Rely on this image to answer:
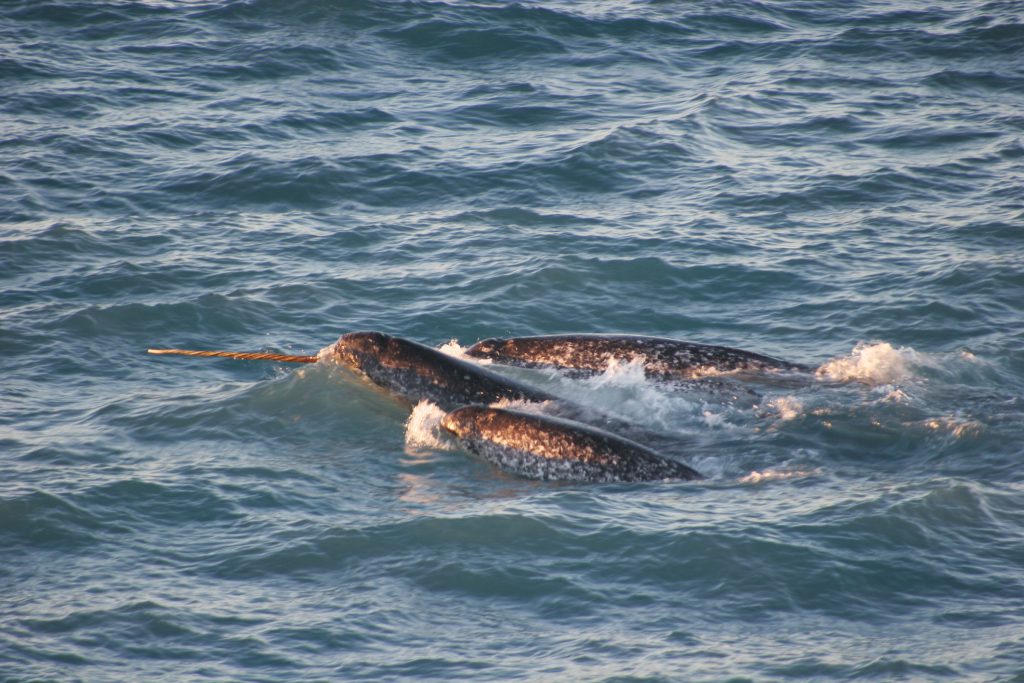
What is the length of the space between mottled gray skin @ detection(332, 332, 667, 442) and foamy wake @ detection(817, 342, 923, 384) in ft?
8.99

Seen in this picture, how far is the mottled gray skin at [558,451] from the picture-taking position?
1182 cm

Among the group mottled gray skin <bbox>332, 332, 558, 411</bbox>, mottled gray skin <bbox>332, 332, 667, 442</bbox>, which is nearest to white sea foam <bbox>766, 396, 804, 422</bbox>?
mottled gray skin <bbox>332, 332, 667, 442</bbox>

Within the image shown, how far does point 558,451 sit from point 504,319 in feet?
15.4

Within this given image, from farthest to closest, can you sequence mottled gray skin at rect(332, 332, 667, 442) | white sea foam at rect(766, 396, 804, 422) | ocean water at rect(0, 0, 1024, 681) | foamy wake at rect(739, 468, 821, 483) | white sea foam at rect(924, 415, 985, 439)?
1. mottled gray skin at rect(332, 332, 667, 442)
2. white sea foam at rect(766, 396, 804, 422)
3. white sea foam at rect(924, 415, 985, 439)
4. foamy wake at rect(739, 468, 821, 483)
5. ocean water at rect(0, 0, 1024, 681)

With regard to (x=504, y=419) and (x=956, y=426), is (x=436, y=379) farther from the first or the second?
(x=956, y=426)

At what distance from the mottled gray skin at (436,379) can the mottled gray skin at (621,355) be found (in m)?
1.09

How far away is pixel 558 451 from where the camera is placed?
39.3ft

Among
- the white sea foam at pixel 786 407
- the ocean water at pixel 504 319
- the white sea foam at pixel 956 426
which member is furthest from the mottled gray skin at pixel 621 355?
the white sea foam at pixel 956 426

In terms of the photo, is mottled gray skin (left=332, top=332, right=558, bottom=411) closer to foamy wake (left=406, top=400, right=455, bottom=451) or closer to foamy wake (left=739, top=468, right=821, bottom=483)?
foamy wake (left=406, top=400, right=455, bottom=451)

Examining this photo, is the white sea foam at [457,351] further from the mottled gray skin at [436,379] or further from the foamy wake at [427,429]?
the foamy wake at [427,429]

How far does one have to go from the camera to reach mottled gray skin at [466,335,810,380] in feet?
47.2

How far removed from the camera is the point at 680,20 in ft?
92.6

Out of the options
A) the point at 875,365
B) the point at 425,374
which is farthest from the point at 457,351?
the point at 875,365

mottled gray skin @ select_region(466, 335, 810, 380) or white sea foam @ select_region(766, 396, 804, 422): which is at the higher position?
mottled gray skin @ select_region(466, 335, 810, 380)
